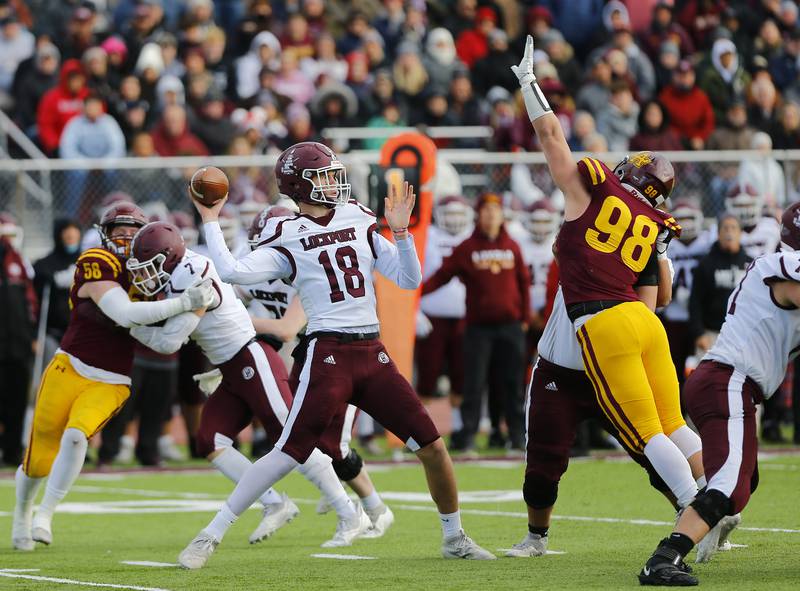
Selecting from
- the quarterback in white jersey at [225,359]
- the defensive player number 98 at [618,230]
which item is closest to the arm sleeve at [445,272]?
the quarterback in white jersey at [225,359]

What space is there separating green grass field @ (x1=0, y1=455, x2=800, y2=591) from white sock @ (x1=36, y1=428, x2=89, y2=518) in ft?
0.91

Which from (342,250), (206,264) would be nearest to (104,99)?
(206,264)

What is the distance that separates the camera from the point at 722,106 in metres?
19.2

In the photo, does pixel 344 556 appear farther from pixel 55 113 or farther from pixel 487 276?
pixel 55 113

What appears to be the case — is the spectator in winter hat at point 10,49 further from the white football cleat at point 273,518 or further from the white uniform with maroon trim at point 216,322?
the white football cleat at point 273,518

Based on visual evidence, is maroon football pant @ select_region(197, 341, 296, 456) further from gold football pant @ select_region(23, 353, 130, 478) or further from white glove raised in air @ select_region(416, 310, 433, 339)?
white glove raised in air @ select_region(416, 310, 433, 339)

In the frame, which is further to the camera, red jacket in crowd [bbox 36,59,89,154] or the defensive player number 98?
red jacket in crowd [bbox 36,59,89,154]

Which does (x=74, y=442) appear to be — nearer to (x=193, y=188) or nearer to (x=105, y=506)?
(x=193, y=188)

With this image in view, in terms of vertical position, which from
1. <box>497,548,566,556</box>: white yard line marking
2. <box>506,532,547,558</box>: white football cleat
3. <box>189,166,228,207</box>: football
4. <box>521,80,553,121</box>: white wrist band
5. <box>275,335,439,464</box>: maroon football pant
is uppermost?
<box>521,80,553,121</box>: white wrist band

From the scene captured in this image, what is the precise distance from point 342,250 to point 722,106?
12660 mm

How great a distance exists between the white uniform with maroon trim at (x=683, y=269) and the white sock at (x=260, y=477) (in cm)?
683

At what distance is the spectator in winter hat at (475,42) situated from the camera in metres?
19.9

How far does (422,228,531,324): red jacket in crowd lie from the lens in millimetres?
13469

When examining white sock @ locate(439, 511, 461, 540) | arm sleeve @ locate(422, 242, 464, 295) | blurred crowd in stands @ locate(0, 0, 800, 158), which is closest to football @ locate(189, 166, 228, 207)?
white sock @ locate(439, 511, 461, 540)
